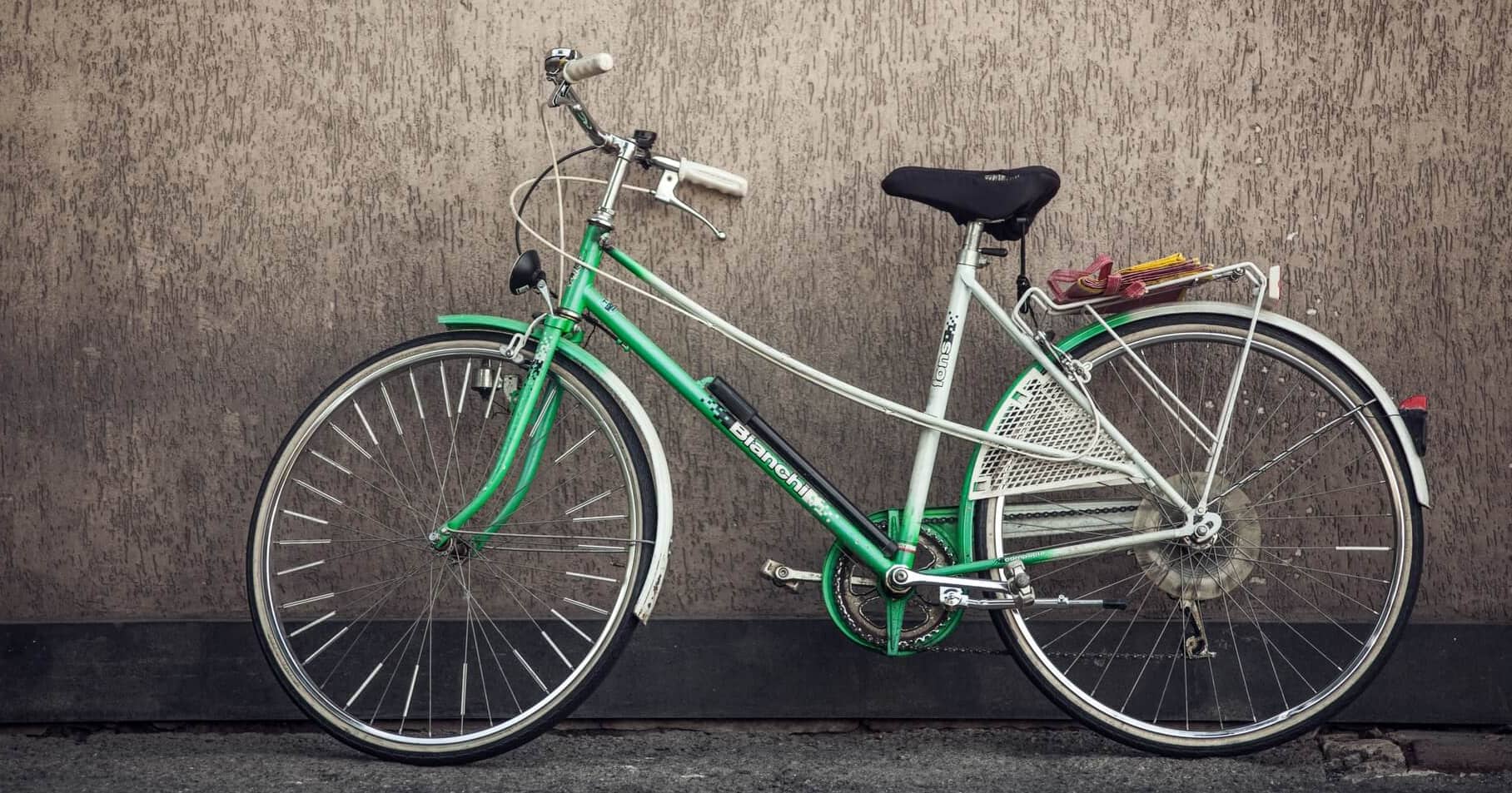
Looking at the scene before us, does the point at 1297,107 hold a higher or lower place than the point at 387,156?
higher

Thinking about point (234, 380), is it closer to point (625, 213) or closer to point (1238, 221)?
point (625, 213)

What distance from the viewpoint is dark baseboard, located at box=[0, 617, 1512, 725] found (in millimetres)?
3014

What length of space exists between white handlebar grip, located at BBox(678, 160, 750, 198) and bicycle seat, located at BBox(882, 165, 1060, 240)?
0.37 metres

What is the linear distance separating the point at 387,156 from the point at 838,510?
148 cm

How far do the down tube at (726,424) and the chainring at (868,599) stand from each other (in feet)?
0.16

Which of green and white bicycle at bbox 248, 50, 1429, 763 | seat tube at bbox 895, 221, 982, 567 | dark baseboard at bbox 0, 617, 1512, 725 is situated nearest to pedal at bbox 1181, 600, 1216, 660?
green and white bicycle at bbox 248, 50, 1429, 763

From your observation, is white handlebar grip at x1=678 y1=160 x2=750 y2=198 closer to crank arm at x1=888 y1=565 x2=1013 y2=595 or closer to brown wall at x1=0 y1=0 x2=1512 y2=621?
brown wall at x1=0 y1=0 x2=1512 y2=621

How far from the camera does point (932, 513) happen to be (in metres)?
2.81

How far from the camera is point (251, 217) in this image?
3.11m

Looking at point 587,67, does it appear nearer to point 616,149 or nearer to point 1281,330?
point 616,149

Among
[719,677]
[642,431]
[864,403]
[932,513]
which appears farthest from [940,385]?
[719,677]

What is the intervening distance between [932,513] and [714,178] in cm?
94

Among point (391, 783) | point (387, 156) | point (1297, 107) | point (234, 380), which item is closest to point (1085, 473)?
point (1297, 107)

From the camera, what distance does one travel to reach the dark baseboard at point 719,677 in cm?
301
